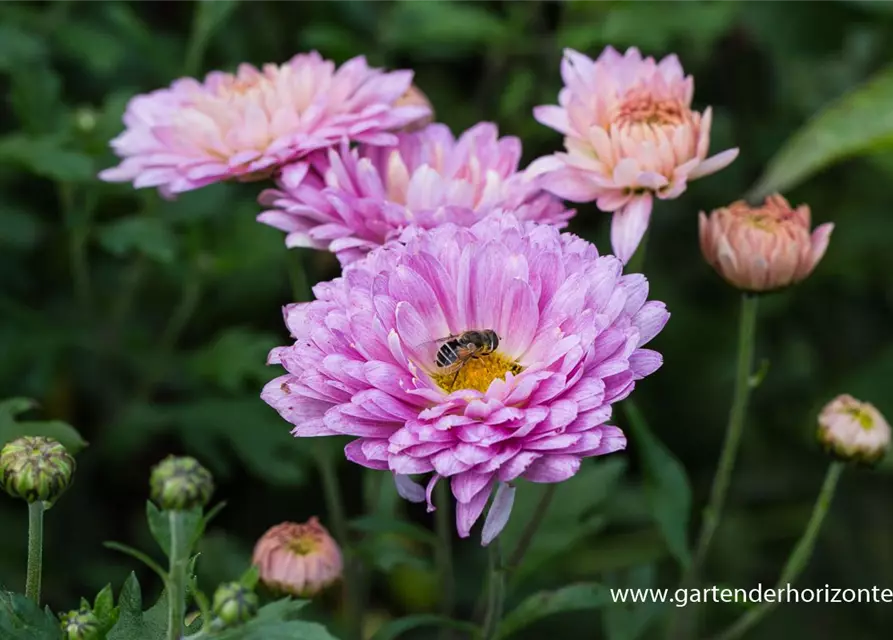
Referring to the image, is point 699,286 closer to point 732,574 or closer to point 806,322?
point 806,322

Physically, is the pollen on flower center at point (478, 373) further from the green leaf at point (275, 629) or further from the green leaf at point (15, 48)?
the green leaf at point (15, 48)

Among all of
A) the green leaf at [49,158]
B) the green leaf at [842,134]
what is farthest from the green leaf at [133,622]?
the green leaf at [842,134]

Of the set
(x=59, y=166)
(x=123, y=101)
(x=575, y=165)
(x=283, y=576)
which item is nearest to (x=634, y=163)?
(x=575, y=165)

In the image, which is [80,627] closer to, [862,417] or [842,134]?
[862,417]

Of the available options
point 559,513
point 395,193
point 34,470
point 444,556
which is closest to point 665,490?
point 559,513

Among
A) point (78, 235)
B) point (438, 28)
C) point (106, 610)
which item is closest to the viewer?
point (106, 610)

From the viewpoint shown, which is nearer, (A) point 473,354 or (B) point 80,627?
(B) point 80,627
